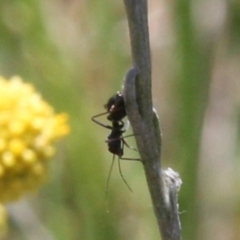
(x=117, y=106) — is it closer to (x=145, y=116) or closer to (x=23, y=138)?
(x=145, y=116)

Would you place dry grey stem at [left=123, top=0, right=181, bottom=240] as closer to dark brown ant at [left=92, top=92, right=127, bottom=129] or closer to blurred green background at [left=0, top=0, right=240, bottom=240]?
dark brown ant at [left=92, top=92, right=127, bottom=129]

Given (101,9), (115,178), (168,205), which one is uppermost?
(101,9)

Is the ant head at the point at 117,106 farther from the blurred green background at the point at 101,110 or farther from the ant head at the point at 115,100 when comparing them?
the blurred green background at the point at 101,110

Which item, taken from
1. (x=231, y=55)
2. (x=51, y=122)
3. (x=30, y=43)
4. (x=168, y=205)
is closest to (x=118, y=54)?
(x=30, y=43)

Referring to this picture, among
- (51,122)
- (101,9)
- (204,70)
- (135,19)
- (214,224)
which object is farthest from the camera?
(214,224)

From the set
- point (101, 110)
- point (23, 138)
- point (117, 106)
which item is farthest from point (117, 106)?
point (101, 110)

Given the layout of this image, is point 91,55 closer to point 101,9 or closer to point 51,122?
point 101,9

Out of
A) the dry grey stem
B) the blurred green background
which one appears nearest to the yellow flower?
the blurred green background
